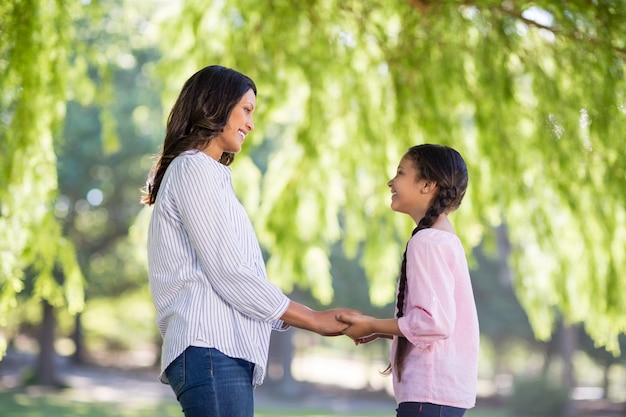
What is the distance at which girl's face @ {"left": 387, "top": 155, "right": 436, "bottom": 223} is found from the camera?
2.63 metres

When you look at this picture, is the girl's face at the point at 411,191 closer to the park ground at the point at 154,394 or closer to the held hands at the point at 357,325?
the held hands at the point at 357,325

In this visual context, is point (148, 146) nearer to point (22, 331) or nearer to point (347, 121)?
point (347, 121)

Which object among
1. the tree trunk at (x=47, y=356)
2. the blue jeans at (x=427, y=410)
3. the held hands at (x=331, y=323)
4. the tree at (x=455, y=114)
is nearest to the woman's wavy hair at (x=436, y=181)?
the blue jeans at (x=427, y=410)

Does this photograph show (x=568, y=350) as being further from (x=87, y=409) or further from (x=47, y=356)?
(x=47, y=356)

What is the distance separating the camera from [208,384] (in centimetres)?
211

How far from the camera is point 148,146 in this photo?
17.9m

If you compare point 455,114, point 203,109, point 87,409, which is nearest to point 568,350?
point 87,409

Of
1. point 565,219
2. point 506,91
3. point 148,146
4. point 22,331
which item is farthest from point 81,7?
point 22,331

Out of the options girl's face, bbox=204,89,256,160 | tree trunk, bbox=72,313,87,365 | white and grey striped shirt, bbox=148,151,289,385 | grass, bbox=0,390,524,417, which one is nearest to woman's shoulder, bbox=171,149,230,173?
white and grey striped shirt, bbox=148,151,289,385

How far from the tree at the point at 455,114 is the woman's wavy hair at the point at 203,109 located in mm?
3553

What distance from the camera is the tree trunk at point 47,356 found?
66.9ft

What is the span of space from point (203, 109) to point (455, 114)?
4125 mm

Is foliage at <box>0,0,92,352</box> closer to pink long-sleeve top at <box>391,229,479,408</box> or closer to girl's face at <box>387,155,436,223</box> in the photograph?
girl's face at <box>387,155,436,223</box>

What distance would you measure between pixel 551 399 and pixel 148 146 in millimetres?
9886
